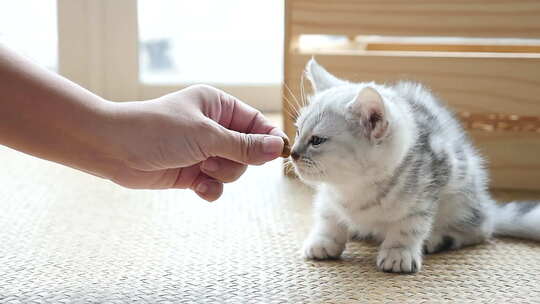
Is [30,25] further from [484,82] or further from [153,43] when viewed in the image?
[484,82]

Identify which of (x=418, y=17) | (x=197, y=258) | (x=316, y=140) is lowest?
(x=197, y=258)

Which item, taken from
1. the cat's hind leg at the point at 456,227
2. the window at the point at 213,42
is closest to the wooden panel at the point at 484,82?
the cat's hind leg at the point at 456,227

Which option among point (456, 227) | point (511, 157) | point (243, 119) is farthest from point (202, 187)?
point (511, 157)

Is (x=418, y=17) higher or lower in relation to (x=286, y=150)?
higher

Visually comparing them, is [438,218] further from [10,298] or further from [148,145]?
[10,298]

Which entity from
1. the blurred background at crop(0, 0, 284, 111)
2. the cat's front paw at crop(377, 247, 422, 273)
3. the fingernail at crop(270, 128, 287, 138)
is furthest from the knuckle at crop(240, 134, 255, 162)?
the blurred background at crop(0, 0, 284, 111)

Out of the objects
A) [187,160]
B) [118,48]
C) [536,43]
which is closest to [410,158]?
[187,160]

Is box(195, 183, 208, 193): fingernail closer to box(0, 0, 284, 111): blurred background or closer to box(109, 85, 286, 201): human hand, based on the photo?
box(109, 85, 286, 201): human hand
